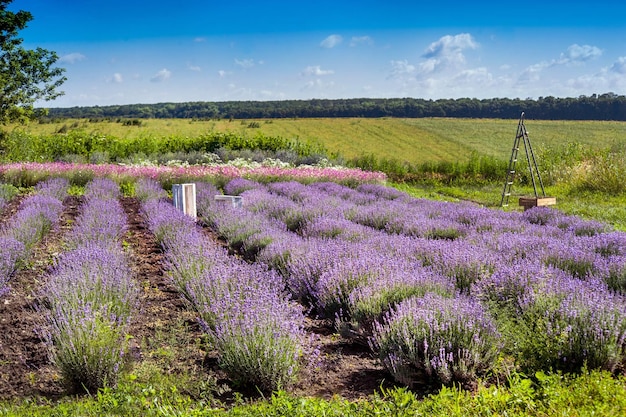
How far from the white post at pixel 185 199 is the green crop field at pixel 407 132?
2124cm

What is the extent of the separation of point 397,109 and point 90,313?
2134 inches

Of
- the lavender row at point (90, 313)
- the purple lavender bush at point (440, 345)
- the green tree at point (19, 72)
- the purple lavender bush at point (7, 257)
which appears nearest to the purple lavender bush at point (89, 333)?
the lavender row at point (90, 313)

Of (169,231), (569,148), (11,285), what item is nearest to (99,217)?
(169,231)

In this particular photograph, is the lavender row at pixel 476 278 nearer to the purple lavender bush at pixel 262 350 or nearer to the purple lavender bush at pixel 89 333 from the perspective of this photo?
the purple lavender bush at pixel 262 350

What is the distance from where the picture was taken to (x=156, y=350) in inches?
151

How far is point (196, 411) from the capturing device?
9.12ft

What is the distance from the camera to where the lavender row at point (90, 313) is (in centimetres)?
330

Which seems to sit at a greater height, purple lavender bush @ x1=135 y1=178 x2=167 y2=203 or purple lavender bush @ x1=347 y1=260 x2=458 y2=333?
purple lavender bush @ x1=347 y1=260 x2=458 y2=333

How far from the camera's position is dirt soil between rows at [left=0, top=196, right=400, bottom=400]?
3354 millimetres

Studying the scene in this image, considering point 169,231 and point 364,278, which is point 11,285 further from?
point 364,278

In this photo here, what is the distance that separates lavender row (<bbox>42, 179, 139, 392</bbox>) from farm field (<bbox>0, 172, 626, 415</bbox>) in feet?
0.33

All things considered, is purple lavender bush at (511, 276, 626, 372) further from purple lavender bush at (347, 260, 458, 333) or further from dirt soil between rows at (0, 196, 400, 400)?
dirt soil between rows at (0, 196, 400, 400)

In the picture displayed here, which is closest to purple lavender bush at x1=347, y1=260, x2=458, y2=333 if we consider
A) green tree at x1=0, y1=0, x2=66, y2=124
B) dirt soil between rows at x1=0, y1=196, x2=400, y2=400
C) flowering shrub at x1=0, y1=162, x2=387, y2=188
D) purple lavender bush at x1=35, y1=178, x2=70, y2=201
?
dirt soil between rows at x1=0, y1=196, x2=400, y2=400

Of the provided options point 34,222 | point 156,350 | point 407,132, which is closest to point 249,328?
point 156,350
